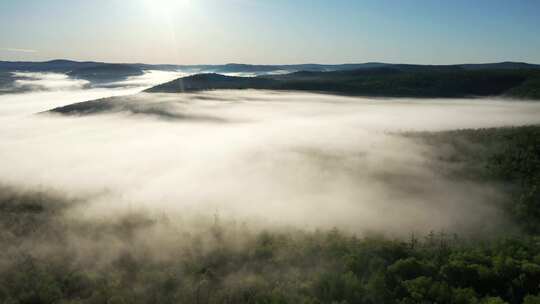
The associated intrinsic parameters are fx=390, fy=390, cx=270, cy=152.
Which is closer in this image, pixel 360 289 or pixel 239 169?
pixel 360 289

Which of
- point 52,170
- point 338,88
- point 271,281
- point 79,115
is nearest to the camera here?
point 271,281

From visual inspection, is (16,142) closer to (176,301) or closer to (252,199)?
(252,199)

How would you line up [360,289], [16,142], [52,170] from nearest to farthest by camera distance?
[360,289]
[52,170]
[16,142]

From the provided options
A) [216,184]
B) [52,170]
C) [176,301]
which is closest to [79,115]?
[52,170]

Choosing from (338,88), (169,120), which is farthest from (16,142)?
(338,88)

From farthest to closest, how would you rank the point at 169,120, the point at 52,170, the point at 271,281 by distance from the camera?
the point at 169,120, the point at 52,170, the point at 271,281

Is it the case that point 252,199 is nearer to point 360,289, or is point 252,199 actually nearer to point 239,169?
→ point 239,169

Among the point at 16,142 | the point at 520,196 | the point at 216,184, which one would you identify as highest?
the point at 520,196

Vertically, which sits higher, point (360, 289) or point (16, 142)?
point (360, 289)

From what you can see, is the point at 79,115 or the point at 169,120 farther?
the point at 79,115
